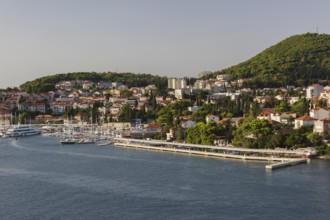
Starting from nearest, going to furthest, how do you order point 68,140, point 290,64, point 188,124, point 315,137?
1. point 315,137
2. point 188,124
3. point 68,140
4. point 290,64

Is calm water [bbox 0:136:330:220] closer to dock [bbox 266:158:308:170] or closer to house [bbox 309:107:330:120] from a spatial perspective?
dock [bbox 266:158:308:170]

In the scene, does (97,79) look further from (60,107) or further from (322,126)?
(322,126)

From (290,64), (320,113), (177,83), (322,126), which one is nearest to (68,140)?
(320,113)

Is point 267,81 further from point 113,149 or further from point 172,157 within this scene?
point 172,157

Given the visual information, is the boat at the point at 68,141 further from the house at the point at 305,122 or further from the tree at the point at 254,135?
the house at the point at 305,122

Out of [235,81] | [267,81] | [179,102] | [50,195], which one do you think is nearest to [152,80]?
[235,81]

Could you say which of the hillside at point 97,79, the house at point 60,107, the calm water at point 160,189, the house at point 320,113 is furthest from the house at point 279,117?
the hillside at point 97,79
